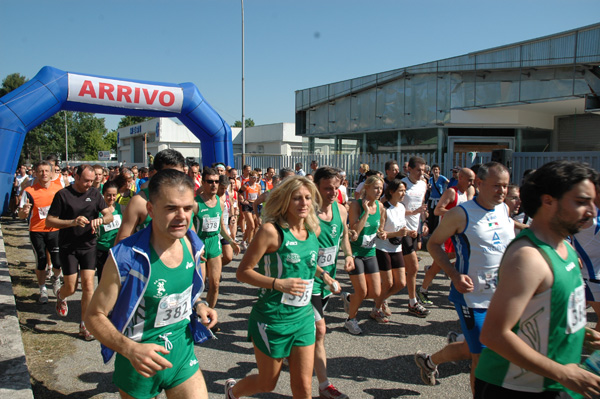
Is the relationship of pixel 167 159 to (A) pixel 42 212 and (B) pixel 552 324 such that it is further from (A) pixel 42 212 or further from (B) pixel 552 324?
(A) pixel 42 212

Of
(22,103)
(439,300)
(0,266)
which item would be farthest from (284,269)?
(22,103)

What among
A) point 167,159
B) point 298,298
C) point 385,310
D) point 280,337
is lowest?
point 385,310

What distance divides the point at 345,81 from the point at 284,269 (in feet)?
74.2

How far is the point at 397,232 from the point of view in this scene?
553cm

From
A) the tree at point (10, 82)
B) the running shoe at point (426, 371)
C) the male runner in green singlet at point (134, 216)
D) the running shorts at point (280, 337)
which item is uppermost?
the tree at point (10, 82)

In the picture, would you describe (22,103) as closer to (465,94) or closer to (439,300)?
(439,300)

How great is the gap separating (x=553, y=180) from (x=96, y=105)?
12.2 metres

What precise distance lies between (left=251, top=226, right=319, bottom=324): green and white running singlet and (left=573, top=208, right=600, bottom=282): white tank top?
2653 millimetres

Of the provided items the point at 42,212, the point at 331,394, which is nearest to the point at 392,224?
the point at 331,394

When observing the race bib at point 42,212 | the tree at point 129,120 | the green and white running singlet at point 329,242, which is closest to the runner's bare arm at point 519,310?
the green and white running singlet at point 329,242

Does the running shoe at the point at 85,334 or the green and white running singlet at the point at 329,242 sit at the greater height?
the green and white running singlet at the point at 329,242

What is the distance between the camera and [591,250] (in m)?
4.10

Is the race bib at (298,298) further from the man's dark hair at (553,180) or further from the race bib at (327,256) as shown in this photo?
the man's dark hair at (553,180)

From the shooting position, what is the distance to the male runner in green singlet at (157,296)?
222 cm
